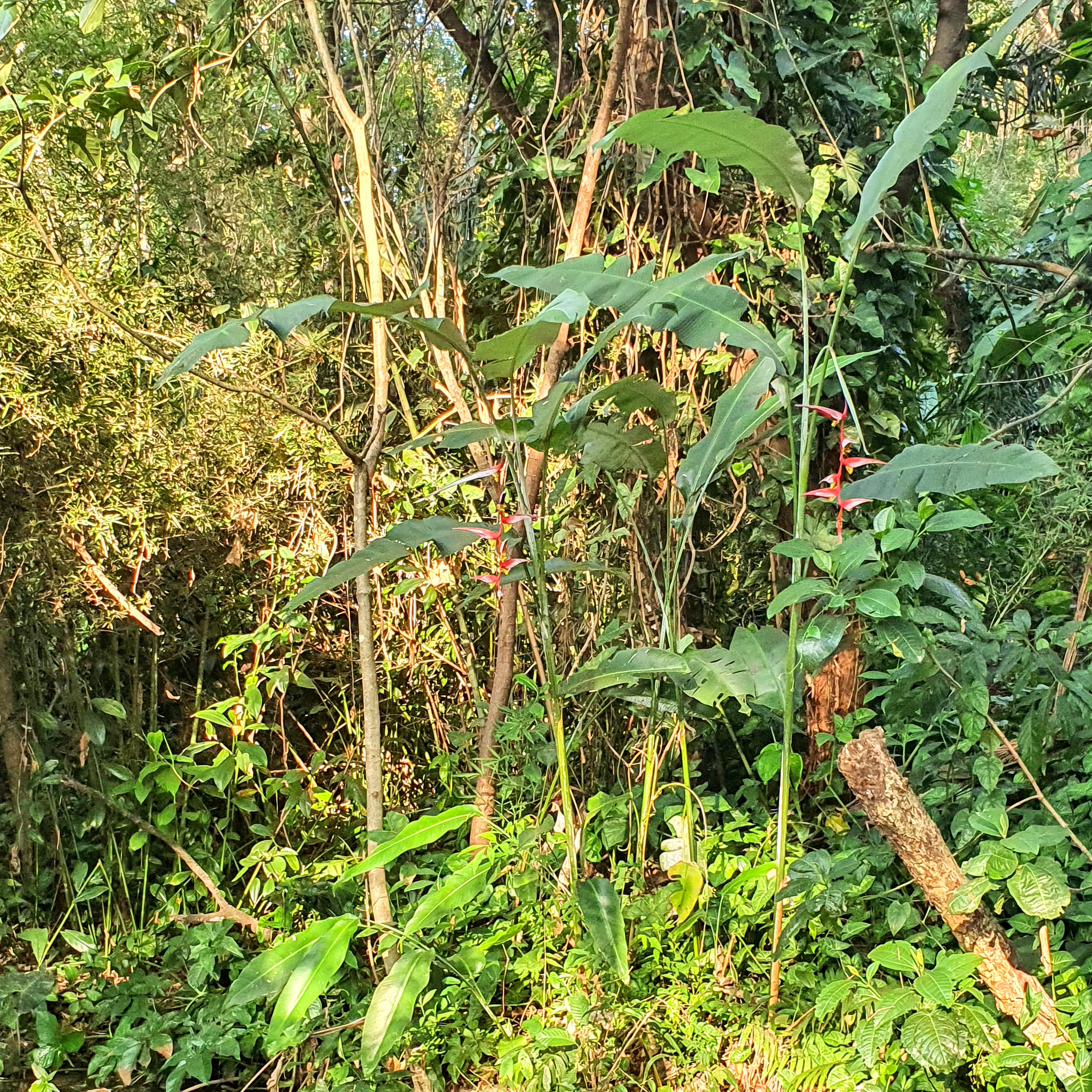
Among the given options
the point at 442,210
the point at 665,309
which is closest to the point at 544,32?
the point at 442,210

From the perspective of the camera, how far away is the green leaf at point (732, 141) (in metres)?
1.31

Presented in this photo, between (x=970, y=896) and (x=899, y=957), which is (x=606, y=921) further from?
(x=970, y=896)

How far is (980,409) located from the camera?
395cm

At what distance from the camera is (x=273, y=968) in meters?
1.48

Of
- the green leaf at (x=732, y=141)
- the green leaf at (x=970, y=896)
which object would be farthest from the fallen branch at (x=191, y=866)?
the green leaf at (x=732, y=141)

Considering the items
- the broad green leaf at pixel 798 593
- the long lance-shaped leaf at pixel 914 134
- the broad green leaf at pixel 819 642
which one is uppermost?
the long lance-shaped leaf at pixel 914 134

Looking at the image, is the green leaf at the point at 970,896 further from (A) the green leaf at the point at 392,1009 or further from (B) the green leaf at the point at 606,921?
(A) the green leaf at the point at 392,1009

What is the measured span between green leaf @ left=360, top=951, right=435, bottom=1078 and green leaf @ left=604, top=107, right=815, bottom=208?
143cm

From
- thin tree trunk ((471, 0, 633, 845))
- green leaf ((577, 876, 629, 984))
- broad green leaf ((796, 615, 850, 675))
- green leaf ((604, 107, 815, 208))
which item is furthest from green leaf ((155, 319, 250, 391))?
green leaf ((577, 876, 629, 984))

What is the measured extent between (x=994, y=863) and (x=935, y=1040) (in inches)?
12.9

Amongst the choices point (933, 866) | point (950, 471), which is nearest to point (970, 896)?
point (933, 866)

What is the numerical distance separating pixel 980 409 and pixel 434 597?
114 inches

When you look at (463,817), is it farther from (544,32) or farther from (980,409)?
(980,409)

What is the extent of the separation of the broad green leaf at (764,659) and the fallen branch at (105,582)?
4.46 feet
